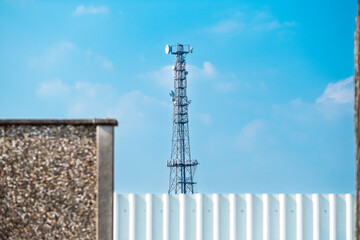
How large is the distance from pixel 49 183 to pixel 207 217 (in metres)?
2.21

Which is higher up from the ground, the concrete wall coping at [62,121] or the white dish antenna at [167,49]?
the white dish antenna at [167,49]

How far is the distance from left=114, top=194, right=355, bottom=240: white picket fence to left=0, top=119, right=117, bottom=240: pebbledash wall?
12.3 inches

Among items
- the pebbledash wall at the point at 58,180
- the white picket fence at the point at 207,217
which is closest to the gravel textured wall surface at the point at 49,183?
the pebbledash wall at the point at 58,180

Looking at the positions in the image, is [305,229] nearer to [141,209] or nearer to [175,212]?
[175,212]

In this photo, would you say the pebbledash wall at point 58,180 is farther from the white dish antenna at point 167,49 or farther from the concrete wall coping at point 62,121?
the white dish antenna at point 167,49

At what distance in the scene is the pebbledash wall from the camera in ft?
20.0

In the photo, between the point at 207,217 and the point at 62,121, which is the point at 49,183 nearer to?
the point at 62,121

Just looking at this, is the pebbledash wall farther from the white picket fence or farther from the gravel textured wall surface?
the white picket fence

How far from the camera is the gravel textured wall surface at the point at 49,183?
6.13m

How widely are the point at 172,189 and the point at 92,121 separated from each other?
27.2 ft

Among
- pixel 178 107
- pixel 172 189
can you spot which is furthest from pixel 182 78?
pixel 172 189

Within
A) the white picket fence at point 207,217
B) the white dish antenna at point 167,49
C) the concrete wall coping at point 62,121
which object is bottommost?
the white picket fence at point 207,217

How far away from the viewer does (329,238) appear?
20.5 feet

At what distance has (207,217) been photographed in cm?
611
